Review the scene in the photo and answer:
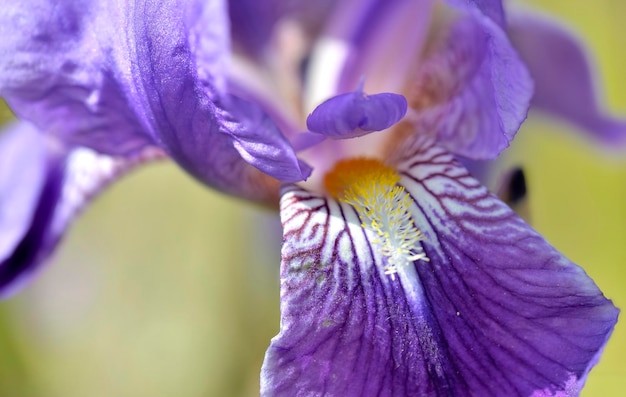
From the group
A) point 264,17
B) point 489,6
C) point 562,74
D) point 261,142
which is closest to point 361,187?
point 261,142

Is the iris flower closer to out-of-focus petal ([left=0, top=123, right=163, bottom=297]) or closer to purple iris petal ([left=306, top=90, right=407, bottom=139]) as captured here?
purple iris petal ([left=306, top=90, right=407, bottom=139])

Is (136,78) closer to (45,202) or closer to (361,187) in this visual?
(361,187)

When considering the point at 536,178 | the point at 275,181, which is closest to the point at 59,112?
the point at 275,181

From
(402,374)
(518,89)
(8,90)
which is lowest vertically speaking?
(402,374)

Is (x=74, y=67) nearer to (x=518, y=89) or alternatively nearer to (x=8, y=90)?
(x=8, y=90)

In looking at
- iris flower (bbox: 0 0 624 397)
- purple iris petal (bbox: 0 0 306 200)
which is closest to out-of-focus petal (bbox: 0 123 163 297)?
iris flower (bbox: 0 0 624 397)

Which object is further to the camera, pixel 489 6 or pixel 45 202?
pixel 45 202

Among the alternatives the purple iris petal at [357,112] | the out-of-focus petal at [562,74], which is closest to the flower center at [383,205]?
the purple iris petal at [357,112]
